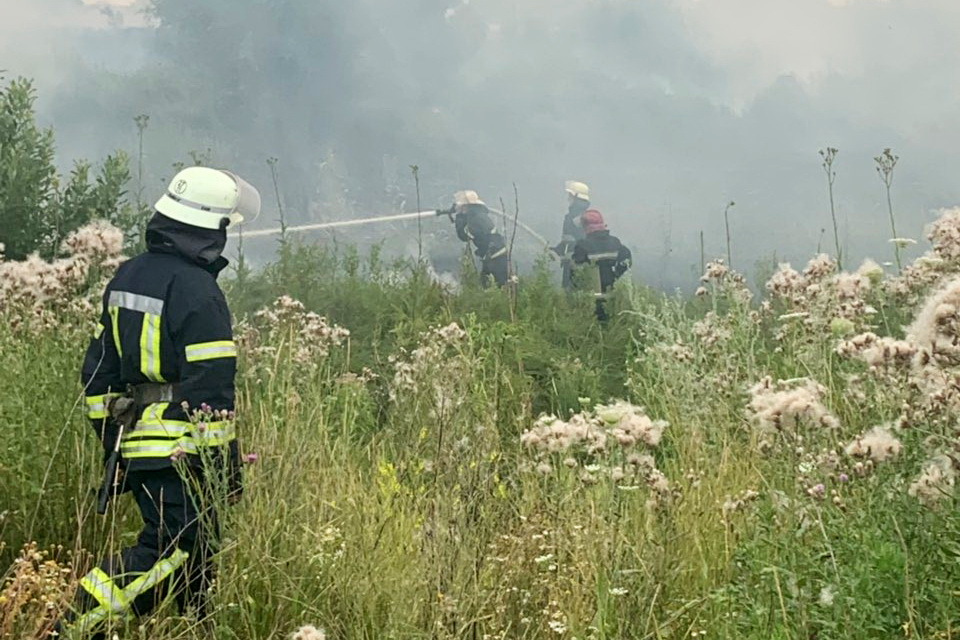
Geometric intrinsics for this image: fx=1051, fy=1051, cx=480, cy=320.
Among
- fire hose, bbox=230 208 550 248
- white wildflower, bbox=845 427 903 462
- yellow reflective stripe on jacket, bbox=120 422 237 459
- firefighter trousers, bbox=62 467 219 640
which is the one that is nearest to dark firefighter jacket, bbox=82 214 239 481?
yellow reflective stripe on jacket, bbox=120 422 237 459

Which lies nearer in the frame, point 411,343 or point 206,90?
point 411,343

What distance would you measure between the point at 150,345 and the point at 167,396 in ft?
0.69

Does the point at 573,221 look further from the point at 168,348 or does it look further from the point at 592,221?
the point at 168,348

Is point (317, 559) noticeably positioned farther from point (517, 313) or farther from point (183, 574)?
point (517, 313)

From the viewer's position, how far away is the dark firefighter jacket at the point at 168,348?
3992mm

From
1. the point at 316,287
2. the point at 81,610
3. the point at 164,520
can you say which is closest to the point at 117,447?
the point at 164,520

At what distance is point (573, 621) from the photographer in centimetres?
370

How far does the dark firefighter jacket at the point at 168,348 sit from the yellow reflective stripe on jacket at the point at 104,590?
43cm

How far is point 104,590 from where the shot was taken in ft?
12.6

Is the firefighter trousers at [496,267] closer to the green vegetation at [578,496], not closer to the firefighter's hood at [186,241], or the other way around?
the green vegetation at [578,496]

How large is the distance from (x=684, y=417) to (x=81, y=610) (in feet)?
10.6

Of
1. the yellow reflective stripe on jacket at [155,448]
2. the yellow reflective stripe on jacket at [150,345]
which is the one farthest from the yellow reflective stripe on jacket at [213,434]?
the yellow reflective stripe on jacket at [150,345]

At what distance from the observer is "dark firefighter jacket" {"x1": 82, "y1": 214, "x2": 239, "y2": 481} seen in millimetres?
3992

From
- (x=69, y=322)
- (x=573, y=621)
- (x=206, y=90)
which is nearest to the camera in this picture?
(x=573, y=621)
